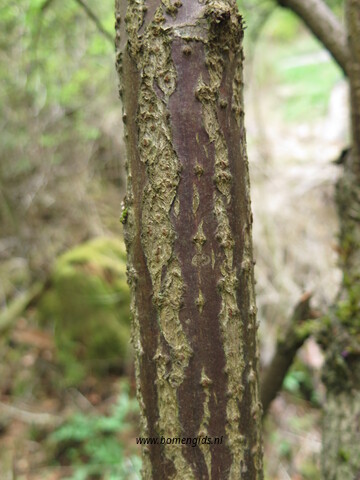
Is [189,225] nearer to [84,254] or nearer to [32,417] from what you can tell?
[32,417]

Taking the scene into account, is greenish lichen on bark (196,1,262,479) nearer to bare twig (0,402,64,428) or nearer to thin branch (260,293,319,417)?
thin branch (260,293,319,417)

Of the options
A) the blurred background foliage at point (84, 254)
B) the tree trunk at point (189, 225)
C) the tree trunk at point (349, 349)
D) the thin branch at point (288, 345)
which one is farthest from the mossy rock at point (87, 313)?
the tree trunk at point (189, 225)

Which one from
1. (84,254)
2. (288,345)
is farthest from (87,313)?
(288,345)

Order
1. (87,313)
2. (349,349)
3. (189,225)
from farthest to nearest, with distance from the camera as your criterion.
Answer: (87,313) → (349,349) → (189,225)

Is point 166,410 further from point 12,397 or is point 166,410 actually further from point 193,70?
point 12,397

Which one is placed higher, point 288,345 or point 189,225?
point 189,225

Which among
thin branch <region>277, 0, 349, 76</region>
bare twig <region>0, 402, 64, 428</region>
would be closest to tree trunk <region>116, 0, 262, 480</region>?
thin branch <region>277, 0, 349, 76</region>
